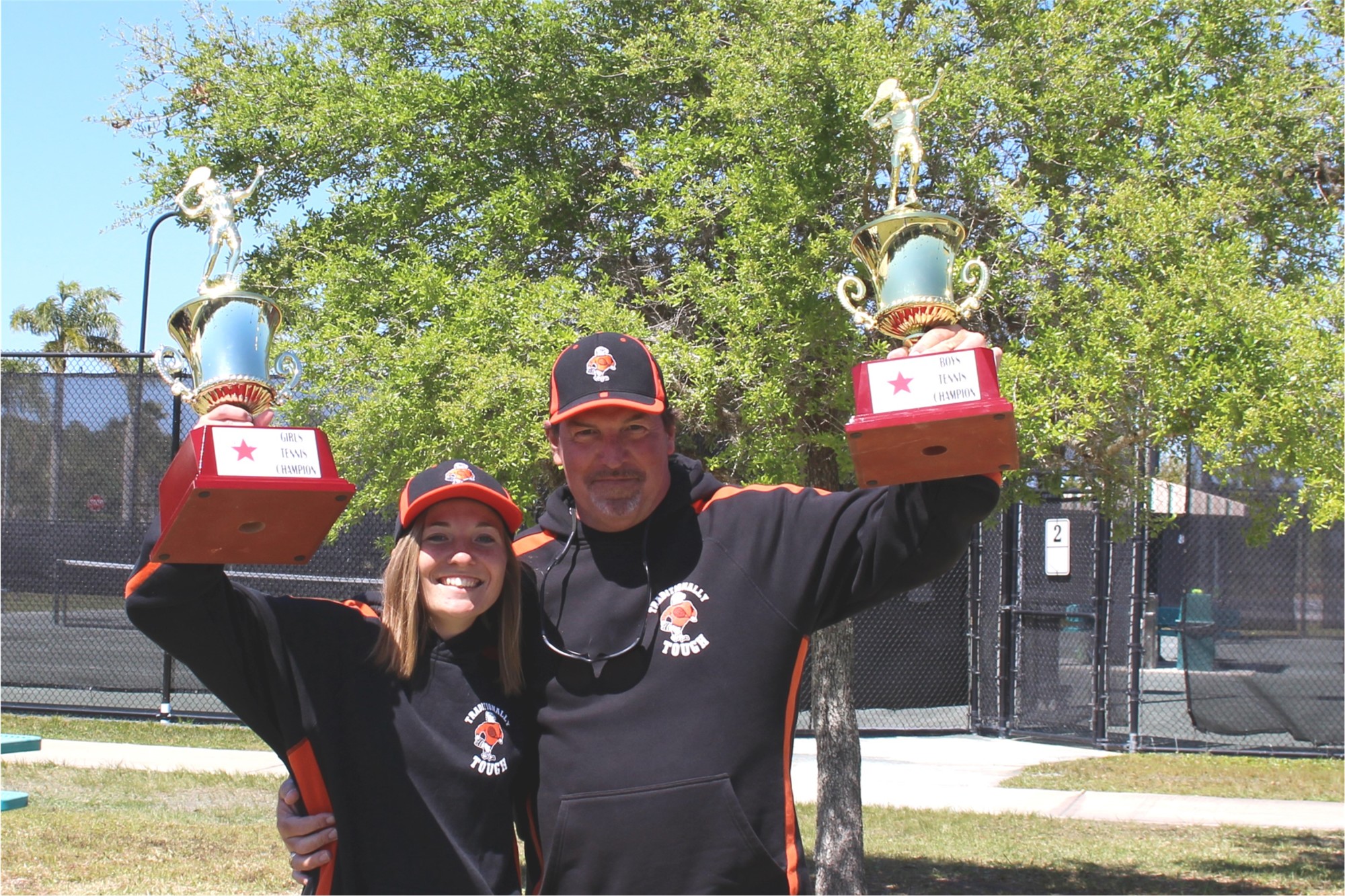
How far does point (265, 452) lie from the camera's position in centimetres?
247

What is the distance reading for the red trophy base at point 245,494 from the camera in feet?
7.72

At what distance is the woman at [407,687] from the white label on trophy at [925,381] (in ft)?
2.75

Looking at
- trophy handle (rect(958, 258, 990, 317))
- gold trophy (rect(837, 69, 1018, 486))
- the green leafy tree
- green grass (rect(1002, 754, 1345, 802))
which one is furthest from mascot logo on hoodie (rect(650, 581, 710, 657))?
green grass (rect(1002, 754, 1345, 802))

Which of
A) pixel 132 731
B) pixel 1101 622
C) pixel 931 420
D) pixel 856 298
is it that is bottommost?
pixel 132 731

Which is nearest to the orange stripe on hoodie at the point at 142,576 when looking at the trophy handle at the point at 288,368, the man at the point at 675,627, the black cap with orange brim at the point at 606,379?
the man at the point at 675,627

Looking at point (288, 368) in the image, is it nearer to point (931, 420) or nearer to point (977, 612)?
point (931, 420)

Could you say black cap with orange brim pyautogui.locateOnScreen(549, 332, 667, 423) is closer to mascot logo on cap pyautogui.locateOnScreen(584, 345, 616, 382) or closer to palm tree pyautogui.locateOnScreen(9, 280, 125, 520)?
mascot logo on cap pyautogui.locateOnScreen(584, 345, 616, 382)

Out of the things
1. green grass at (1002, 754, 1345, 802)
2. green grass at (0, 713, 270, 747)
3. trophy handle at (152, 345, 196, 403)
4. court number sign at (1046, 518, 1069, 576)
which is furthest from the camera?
court number sign at (1046, 518, 1069, 576)

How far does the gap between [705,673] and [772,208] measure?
2.55 meters

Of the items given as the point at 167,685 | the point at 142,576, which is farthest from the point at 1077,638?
the point at 142,576

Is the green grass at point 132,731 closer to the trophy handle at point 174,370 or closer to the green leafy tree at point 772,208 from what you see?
the green leafy tree at point 772,208

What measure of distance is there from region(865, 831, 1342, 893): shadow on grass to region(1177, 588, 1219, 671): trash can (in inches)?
144

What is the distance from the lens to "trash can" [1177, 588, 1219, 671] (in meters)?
11.0

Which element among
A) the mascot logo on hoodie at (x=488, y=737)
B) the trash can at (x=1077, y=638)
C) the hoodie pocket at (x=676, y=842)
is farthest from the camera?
the trash can at (x=1077, y=638)
